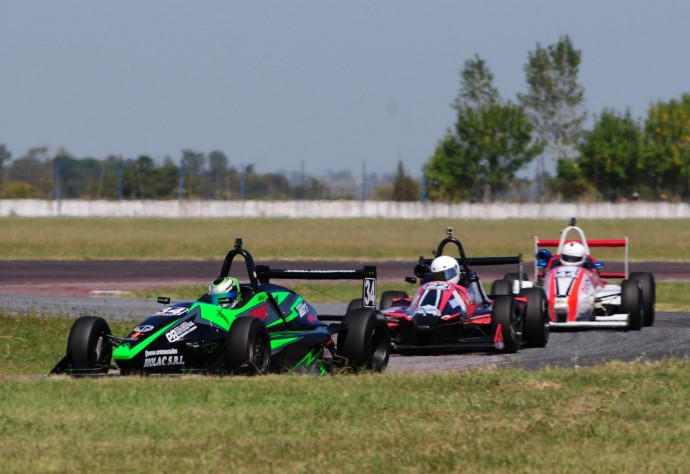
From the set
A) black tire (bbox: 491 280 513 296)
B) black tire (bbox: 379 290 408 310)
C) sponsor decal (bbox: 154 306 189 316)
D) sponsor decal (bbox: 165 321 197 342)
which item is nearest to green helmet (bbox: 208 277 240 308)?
sponsor decal (bbox: 154 306 189 316)

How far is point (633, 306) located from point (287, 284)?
1242 cm

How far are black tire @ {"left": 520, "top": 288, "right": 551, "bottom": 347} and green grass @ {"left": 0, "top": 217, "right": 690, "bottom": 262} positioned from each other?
23.4 meters

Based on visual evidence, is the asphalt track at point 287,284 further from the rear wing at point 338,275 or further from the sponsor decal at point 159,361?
the sponsor decal at point 159,361

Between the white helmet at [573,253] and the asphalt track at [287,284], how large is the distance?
1.42m

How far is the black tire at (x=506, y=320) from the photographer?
1602 cm

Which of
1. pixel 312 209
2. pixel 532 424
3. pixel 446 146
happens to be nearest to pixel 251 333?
pixel 532 424

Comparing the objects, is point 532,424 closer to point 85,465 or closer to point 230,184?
point 85,465

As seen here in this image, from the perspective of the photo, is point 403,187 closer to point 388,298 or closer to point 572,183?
point 572,183

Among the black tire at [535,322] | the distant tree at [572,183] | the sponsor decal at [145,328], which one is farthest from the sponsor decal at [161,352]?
the distant tree at [572,183]

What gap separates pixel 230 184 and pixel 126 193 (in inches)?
408

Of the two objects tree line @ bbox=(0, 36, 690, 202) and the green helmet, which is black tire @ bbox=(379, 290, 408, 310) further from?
tree line @ bbox=(0, 36, 690, 202)

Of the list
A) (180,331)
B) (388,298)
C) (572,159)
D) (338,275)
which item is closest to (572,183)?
(572,159)

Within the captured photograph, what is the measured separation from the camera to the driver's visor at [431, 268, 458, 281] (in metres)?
16.9

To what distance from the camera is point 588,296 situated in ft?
64.6
